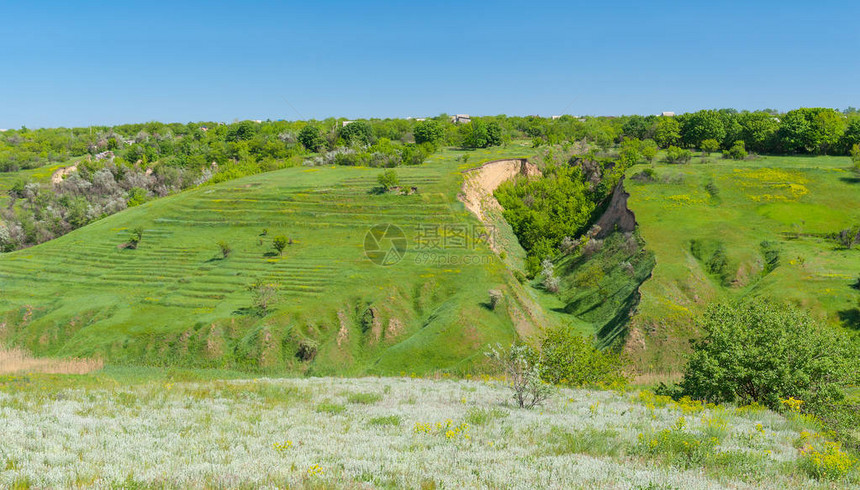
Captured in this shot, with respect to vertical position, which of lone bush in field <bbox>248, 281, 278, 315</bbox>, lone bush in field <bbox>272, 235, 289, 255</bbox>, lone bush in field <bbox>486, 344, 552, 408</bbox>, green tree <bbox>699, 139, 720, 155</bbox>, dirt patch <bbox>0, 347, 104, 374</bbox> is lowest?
dirt patch <bbox>0, 347, 104, 374</bbox>

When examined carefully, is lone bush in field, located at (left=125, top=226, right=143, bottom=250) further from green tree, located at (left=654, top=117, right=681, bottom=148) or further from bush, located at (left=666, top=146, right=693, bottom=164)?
green tree, located at (left=654, top=117, right=681, bottom=148)

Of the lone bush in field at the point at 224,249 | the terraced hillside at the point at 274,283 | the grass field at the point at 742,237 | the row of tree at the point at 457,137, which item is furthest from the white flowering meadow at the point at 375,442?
the row of tree at the point at 457,137

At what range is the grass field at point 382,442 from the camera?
9.34m

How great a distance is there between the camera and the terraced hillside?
4528cm

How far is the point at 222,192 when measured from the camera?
87312 millimetres

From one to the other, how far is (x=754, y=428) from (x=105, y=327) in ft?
185

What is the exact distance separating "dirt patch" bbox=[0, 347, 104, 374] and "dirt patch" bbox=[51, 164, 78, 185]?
9760cm

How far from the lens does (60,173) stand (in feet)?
416

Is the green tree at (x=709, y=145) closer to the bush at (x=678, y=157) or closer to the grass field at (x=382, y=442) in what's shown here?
the bush at (x=678, y=157)

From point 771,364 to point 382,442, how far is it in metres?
17.1

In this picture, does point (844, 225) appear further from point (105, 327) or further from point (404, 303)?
point (105, 327)

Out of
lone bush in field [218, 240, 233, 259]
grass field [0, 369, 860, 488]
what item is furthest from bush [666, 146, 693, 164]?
grass field [0, 369, 860, 488]

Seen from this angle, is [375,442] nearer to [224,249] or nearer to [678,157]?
[224,249]

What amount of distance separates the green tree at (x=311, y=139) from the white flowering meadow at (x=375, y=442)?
13169cm
